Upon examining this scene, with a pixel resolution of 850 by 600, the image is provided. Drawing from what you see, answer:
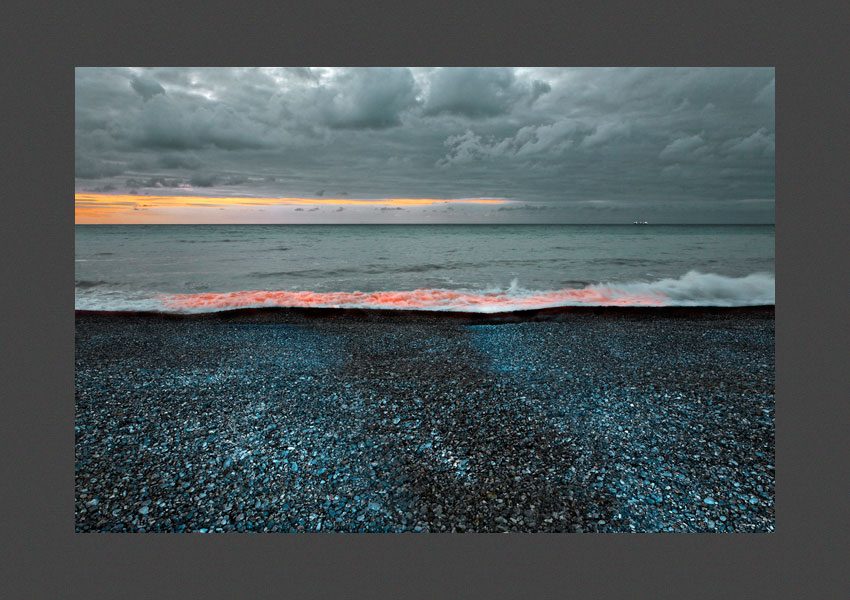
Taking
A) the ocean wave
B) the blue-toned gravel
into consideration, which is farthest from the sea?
the blue-toned gravel

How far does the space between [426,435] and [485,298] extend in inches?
391

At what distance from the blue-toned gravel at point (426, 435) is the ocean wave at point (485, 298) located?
419 cm

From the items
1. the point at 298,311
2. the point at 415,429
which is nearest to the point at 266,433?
the point at 415,429

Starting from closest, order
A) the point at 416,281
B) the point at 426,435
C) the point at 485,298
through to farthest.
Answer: the point at 426,435 → the point at 485,298 → the point at 416,281

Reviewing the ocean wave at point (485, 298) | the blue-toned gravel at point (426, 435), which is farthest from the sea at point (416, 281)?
the blue-toned gravel at point (426, 435)

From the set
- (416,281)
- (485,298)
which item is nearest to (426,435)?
(485,298)

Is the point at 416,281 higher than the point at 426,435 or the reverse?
higher

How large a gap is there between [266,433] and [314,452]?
81 centimetres

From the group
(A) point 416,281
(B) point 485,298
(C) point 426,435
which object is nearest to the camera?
(C) point 426,435

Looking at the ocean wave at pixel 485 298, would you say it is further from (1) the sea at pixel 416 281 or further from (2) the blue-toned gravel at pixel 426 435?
(2) the blue-toned gravel at pixel 426 435

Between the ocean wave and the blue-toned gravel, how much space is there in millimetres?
4188

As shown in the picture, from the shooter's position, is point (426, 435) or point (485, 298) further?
point (485, 298)

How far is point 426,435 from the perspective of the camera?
15.8 feet

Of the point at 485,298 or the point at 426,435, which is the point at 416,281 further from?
the point at 426,435
